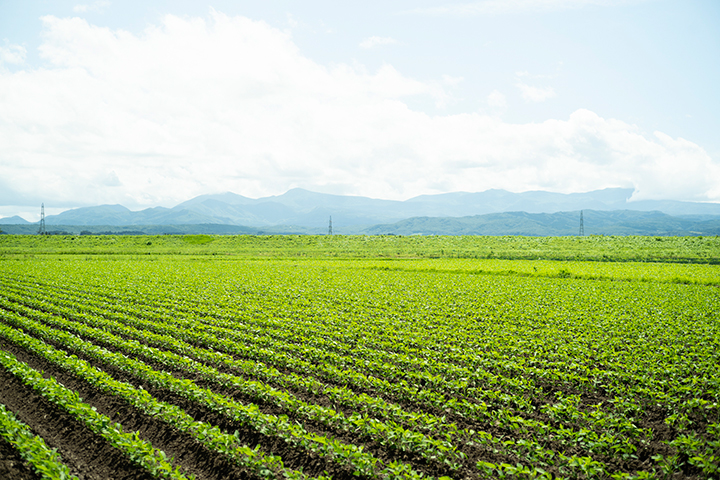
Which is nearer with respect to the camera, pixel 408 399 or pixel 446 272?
pixel 408 399

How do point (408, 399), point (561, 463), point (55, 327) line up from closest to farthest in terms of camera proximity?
point (561, 463)
point (408, 399)
point (55, 327)

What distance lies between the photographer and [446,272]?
129 feet

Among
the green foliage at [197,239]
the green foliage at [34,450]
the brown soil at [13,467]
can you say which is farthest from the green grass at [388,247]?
the brown soil at [13,467]

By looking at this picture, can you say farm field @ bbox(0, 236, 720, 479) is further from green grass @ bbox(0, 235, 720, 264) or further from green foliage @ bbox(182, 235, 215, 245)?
green foliage @ bbox(182, 235, 215, 245)

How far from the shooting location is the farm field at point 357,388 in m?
7.88

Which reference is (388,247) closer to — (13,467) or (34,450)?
(34,450)

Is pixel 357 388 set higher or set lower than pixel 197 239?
lower

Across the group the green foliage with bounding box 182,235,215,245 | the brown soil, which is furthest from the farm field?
the green foliage with bounding box 182,235,215,245

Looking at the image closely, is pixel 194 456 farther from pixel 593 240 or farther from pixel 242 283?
pixel 593 240

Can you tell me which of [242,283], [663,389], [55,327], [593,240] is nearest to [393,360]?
[663,389]

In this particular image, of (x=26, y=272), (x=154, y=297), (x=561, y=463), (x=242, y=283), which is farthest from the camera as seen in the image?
(x=26, y=272)

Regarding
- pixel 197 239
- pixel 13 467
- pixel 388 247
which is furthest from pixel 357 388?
pixel 197 239

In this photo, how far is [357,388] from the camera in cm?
1123

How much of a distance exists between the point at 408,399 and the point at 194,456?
5214 millimetres
